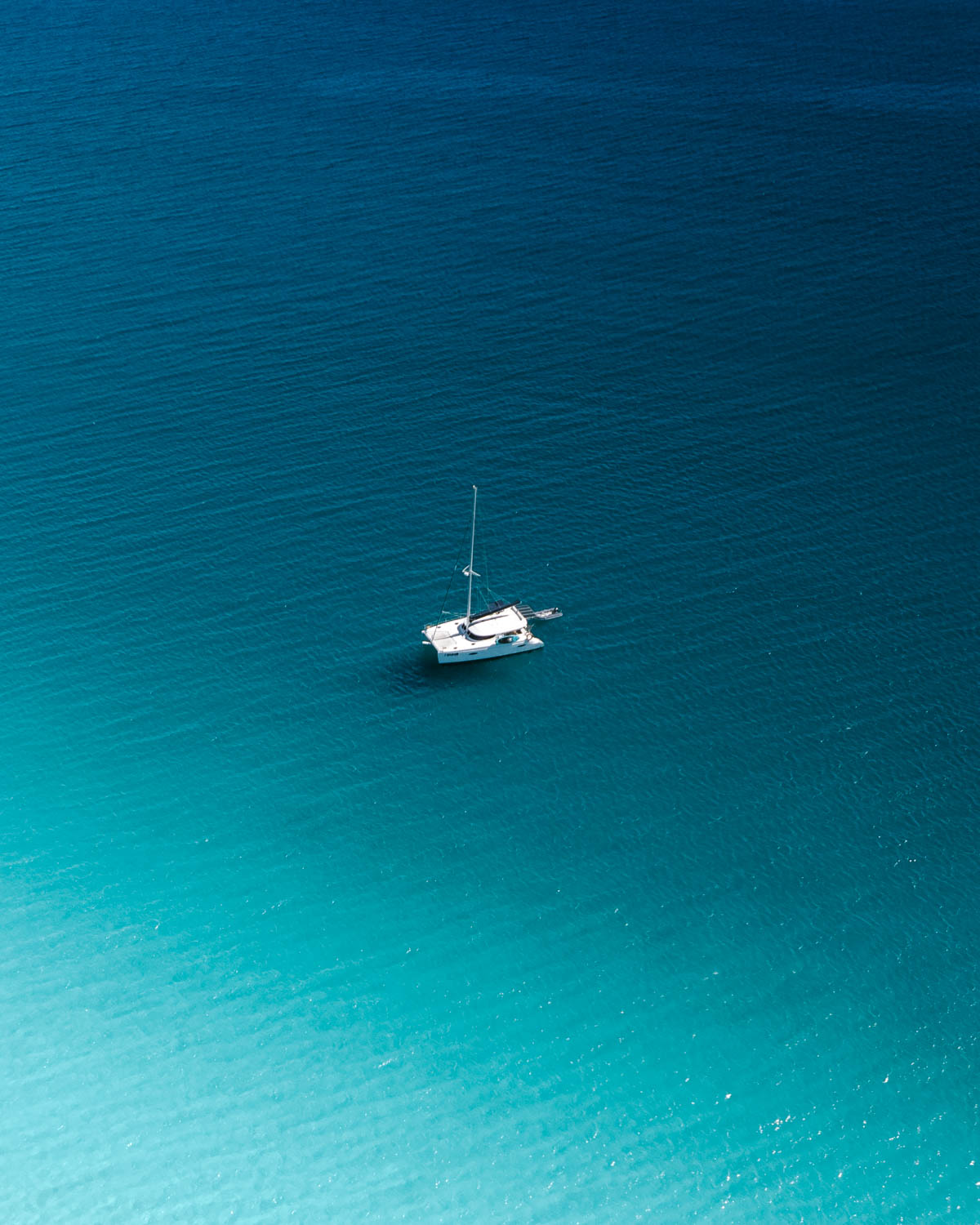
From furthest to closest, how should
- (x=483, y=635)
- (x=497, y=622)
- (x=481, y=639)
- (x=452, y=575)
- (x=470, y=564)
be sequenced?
(x=452, y=575)
(x=470, y=564)
(x=497, y=622)
(x=481, y=639)
(x=483, y=635)

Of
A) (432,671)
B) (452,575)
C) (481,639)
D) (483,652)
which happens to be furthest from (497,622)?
(452,575)

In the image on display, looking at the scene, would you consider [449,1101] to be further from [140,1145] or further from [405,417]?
[405,417]

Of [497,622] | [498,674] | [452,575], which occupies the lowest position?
[498,674]

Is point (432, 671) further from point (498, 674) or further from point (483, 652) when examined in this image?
point (498, 674)

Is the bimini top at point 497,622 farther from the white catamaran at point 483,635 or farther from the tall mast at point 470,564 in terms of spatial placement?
the tall mast at point 470,564

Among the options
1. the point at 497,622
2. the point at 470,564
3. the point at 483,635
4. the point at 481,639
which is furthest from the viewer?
the point at 470,564

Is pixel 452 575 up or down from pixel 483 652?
up

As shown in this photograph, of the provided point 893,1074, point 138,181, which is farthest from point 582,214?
point 893,1074
